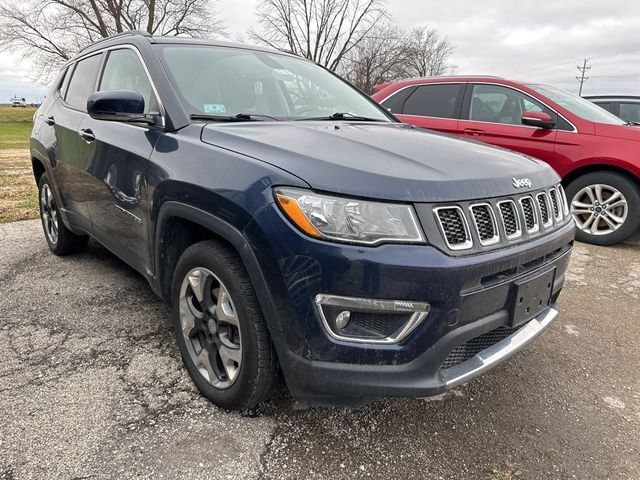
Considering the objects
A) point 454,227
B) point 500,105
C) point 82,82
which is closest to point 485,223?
point 454,227

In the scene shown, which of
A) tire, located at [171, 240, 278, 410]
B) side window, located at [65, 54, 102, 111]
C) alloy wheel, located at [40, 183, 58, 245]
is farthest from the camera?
alloy wheel, located at [40, 183, 58, 245]

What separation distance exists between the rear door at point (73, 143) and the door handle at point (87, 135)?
0.06 m

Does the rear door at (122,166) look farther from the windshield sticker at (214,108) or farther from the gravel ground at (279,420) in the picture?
the gravel ground at (279,420)

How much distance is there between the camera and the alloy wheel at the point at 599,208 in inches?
197

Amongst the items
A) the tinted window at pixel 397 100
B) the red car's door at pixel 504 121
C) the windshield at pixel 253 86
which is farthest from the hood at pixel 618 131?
the windshield at pixel 253 86

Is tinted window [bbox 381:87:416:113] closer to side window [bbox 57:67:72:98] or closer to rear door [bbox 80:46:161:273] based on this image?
side window [bbox 57:67:72:98]

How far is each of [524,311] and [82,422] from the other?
1924 millimetres

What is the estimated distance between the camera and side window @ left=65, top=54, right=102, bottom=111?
3.43 meters

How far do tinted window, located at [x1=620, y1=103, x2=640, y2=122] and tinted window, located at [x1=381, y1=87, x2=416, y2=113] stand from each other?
377cm

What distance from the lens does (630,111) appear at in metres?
7.41

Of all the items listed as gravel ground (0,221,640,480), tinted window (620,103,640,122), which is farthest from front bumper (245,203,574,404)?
tinted window (620,103,640,122)

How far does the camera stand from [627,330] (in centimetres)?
317

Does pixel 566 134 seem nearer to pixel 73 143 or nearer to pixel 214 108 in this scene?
pixel 214 108

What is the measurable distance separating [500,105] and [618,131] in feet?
4.09
